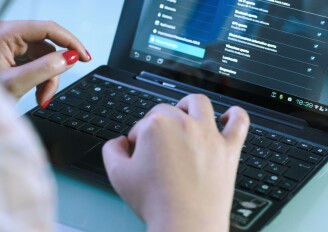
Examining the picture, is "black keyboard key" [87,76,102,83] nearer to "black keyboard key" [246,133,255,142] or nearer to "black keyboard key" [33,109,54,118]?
"black keyboard key" [33,109,54,118]

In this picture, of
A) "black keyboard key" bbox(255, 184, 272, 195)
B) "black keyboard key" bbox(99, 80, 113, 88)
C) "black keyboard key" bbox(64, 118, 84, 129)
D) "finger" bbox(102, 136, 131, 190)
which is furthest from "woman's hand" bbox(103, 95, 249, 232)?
"black keyboard key" bbox(99, 80, 113, 88)

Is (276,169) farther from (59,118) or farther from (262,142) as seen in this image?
(59,118)

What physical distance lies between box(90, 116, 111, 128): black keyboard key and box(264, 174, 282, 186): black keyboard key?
23cm

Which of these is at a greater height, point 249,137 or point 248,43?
point 248,43

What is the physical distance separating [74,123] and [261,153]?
0.24 meters

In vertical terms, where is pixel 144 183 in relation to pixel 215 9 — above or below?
below

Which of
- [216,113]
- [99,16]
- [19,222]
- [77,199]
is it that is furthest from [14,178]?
[99,16]

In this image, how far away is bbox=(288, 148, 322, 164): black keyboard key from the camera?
0.89 m

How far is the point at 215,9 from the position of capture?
1016 millimetres

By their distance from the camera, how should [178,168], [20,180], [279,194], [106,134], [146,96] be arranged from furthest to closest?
[146,96] < [106,134] < [279,194] < [178,168] < [20,180]

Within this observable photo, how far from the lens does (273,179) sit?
2.75ft

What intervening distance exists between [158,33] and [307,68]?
22 cm

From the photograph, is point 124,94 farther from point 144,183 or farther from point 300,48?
point 144,183

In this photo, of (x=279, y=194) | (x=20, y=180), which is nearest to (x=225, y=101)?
(x=279, y=194)
